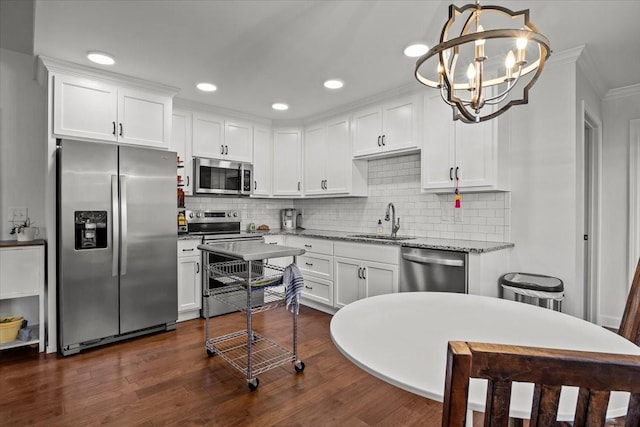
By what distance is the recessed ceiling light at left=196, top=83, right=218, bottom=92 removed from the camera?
3312 millimetres

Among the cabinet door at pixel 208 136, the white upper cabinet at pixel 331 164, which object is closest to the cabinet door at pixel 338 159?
the white upper cabinet at pixel 331 164

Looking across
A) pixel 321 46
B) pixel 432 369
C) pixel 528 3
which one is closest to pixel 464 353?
pixel 432 369

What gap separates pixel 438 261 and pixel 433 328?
165cm

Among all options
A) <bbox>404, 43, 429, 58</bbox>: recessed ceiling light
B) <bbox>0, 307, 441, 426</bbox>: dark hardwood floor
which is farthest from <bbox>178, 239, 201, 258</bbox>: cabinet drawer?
<bbox>404, 43, 429, 58</bbox>: recessed ceiling light

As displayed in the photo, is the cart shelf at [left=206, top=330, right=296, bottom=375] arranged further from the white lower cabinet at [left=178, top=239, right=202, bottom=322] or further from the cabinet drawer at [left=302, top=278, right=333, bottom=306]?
the cabinet drawer at [left=302, top=278, right=333, bottom=306]

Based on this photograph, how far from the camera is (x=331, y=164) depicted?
4.23 meters

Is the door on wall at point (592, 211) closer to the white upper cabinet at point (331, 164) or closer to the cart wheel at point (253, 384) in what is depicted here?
the white upper cabinet at point (331, 164)

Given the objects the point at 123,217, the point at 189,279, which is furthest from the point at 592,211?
the point at 123,217

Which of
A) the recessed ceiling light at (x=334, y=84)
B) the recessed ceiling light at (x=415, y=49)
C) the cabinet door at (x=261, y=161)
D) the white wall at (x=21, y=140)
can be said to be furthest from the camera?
the cabinet door at (x=261, y=161)

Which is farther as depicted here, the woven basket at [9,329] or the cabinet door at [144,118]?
the cabinet door at [144,118]

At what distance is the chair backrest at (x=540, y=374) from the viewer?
47cm

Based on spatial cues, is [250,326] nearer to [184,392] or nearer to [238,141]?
[184,392]

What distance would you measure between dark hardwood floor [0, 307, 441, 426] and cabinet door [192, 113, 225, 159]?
2141mm

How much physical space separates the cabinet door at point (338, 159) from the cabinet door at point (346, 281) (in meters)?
0.93
